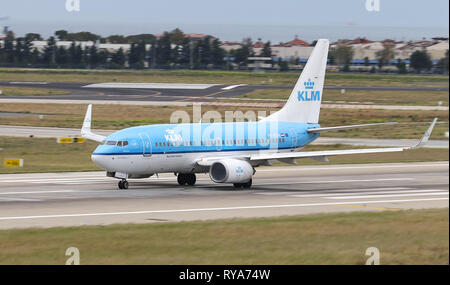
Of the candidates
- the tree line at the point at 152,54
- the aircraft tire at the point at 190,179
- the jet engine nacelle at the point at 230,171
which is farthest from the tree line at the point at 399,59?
the jet engine nacelle at the point at 230,171

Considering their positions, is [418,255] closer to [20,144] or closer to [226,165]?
[226,165]

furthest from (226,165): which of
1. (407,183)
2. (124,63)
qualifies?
(124,63)

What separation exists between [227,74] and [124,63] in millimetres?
22098

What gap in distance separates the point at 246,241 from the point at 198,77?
4591cm

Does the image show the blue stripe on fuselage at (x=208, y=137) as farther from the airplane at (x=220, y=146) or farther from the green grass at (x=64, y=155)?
the green grass at (x=64, y=155)

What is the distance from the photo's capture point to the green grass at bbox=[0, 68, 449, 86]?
64.6m

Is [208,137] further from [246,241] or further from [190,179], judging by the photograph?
[246,241]

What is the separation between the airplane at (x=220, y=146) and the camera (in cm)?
4516

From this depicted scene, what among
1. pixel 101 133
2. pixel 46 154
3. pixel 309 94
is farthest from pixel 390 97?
pixel 46 154

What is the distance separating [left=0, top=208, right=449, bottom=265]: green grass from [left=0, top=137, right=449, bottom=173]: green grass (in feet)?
90.3

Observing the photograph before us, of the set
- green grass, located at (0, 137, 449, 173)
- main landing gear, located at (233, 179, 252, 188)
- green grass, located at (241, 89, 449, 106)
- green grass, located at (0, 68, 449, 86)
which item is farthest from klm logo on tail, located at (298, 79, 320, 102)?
green grass, located at (241, 89, 449, 106)

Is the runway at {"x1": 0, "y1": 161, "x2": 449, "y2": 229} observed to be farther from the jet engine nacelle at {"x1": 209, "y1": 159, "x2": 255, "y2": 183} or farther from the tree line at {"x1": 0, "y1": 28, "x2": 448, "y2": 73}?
the tree line at {"x1": 0, "y1": 28, "x2": 448, "y2": 73}

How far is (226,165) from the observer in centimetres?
4616

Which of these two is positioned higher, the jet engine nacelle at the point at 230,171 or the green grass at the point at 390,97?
the green grass at the point at 390,97
